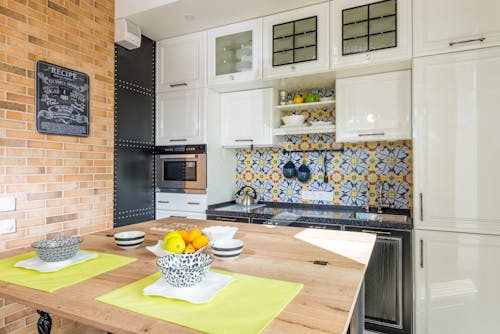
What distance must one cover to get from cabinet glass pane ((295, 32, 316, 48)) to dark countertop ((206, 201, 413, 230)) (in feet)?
4.57

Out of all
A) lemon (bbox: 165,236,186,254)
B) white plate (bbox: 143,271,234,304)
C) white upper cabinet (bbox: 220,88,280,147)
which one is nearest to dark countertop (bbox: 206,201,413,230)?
white upper cabinet (bbox: 220,88,280,147)

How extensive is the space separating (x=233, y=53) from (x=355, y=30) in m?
1.08

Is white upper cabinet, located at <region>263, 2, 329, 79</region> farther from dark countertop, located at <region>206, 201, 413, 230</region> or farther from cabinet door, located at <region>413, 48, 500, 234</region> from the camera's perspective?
dark countertop, located at <region>206, 201, 413, 230</region>

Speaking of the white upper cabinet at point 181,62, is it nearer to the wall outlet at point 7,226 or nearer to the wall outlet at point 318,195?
the wall outlet at point 318,195

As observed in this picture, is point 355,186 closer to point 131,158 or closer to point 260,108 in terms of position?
point 260,108

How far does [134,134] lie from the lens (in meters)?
2.90

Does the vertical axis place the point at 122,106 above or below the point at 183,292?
above

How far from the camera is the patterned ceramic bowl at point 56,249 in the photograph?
1039 millimetres

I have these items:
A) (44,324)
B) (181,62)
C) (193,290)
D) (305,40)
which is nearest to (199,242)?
(193,290)

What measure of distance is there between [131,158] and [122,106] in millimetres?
474

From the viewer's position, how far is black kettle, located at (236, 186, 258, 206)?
3.11 metres

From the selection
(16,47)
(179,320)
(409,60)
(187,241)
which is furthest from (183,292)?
(409,60)

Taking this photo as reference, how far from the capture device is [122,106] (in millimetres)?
2754

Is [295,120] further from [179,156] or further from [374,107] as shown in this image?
[179,156]
